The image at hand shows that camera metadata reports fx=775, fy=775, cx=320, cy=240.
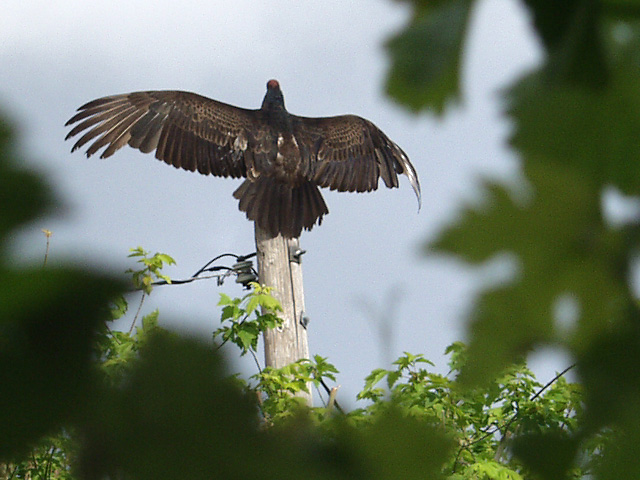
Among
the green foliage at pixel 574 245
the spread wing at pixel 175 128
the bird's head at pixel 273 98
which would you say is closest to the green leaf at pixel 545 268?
the green foliage at pixel 574 245

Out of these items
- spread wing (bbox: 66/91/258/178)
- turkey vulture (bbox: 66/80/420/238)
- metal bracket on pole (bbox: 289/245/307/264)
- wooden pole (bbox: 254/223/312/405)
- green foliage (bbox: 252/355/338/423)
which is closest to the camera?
green foliage (bbox: 252/355/338/423)

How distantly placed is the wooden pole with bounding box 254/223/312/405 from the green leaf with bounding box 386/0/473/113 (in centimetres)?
380

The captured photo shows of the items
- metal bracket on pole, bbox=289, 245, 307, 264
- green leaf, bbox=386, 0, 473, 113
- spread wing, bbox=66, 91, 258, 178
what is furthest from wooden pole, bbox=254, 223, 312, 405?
green leaf, bbox=386, 0, 473, 113

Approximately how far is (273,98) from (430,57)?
4.89m

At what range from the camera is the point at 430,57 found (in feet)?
0.55

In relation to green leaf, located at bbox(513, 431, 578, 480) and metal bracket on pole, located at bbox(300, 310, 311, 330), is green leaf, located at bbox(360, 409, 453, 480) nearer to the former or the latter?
green leaf, located at bbox(513, 431, 578, 480)

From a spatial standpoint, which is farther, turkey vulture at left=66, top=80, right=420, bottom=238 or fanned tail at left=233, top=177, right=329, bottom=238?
turkey vulture at left=66, top=80, right=420, bottom=238

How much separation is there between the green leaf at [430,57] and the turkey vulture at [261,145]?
4084 millimetres

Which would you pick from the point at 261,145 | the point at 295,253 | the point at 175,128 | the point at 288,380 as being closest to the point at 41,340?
the point at 288,380

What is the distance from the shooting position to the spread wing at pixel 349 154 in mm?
4805

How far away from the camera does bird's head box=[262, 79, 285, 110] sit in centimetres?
490

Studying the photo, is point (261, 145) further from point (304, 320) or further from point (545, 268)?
point (545, 268)

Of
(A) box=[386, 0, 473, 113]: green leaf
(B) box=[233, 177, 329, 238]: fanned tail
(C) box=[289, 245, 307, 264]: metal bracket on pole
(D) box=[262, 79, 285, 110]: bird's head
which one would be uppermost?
(D) box=[262, 79, 285, 110]: bird's head

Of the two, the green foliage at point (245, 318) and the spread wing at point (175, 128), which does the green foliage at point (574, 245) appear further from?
the spread wing at point (175, 128)
